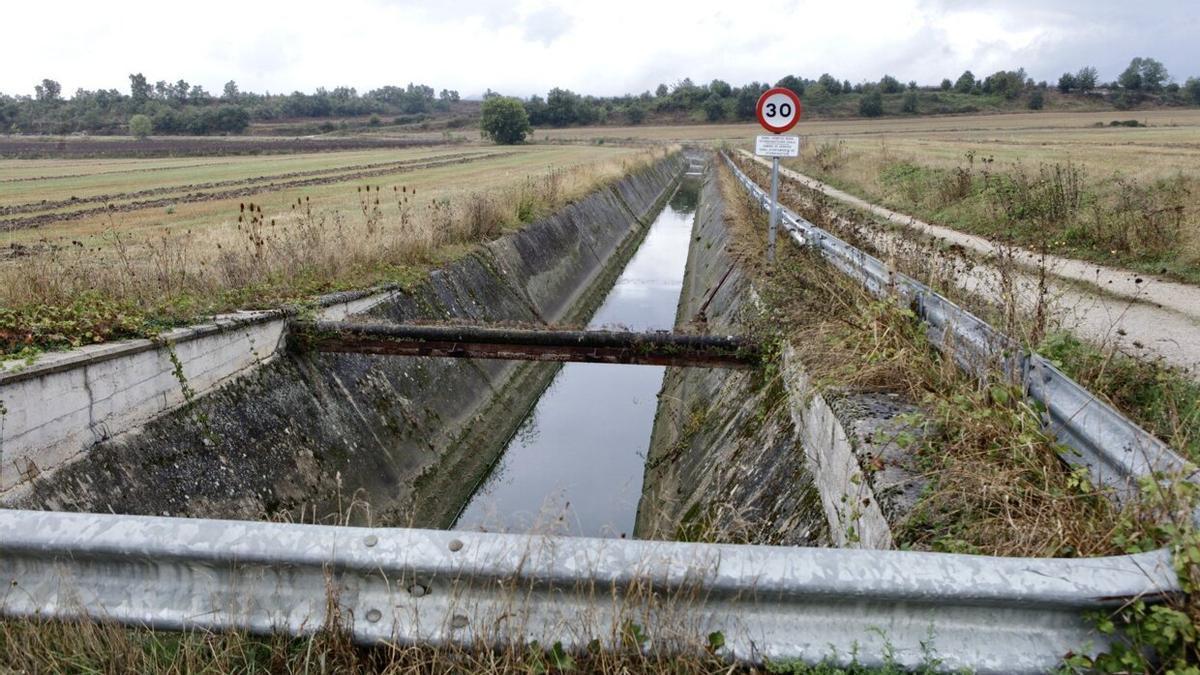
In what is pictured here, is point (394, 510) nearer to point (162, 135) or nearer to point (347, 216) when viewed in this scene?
point (347, 216)

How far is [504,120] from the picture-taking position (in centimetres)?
8575

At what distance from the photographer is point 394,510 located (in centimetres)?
848

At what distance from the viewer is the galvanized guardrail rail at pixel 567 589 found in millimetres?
2338

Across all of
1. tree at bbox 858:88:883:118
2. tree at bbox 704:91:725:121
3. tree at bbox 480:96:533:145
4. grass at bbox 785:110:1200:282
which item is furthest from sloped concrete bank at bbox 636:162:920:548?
tree at bbox 704:91:725:121

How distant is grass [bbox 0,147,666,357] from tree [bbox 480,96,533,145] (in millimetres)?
63778

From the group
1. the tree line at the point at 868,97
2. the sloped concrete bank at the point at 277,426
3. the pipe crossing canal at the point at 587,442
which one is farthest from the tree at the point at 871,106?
the sloped concrete bank at the point at 277,426

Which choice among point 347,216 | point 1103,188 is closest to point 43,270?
point 347,216

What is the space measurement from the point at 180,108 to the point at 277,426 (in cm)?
14218

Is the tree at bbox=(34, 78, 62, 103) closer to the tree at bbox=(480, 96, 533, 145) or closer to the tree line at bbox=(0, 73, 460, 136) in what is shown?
the tree line at bbox=(0, 73, 460, 136)

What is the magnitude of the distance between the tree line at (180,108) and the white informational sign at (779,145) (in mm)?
107928

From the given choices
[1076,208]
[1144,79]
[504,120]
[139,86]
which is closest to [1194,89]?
[1144,79]

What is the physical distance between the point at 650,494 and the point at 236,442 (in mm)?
4290

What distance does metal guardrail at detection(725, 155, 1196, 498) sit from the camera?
10.3 ft

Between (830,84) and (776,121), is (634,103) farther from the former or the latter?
(776,121)
